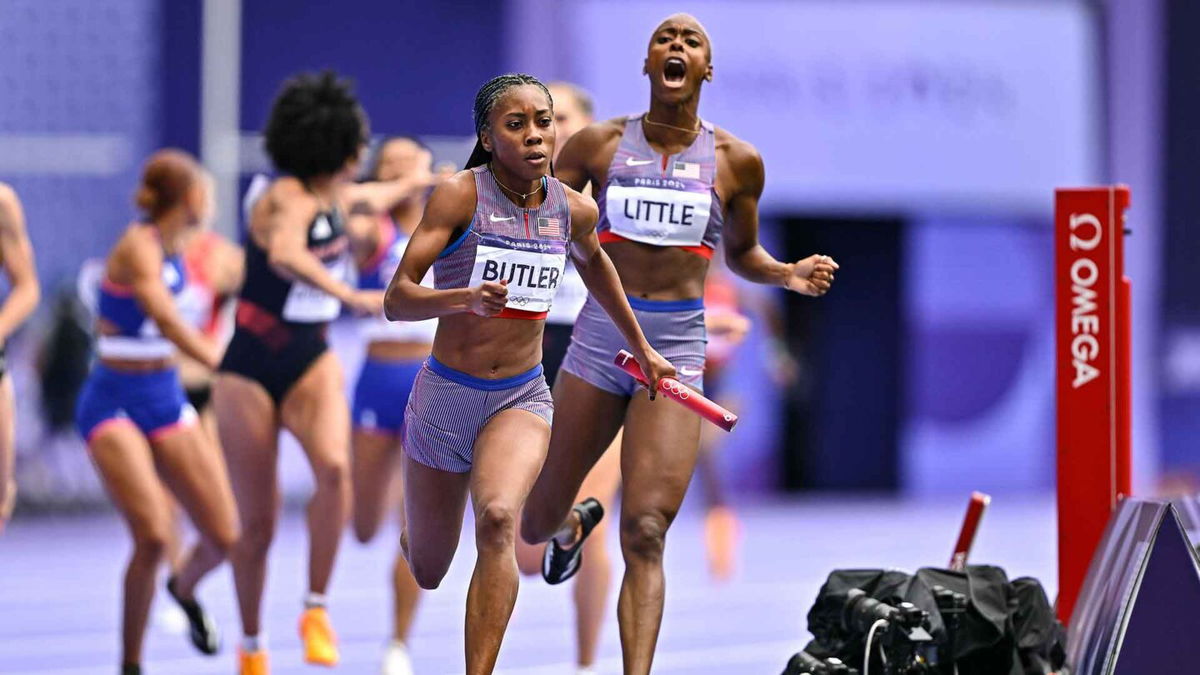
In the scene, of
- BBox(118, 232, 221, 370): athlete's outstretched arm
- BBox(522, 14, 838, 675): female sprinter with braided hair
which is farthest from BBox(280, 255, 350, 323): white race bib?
BBox(522, 14, 838, 675): female sprinter with braided hair

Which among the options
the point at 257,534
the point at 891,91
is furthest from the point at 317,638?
the point at 891,91

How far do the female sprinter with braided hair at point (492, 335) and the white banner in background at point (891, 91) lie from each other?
10.8 meters

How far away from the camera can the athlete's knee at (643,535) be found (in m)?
5.77

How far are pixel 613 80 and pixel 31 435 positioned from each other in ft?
19.7

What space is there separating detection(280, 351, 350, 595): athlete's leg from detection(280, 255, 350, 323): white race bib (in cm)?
21

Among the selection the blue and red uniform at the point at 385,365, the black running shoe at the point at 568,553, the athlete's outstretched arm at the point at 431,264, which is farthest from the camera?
the blue and red uniform at the point at 385,365

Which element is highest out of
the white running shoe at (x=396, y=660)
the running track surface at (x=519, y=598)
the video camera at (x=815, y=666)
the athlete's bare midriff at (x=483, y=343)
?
the athlete's bare midriff at (x=483, y=343)

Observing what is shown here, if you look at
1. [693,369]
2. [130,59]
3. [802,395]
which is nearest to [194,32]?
[130,59]

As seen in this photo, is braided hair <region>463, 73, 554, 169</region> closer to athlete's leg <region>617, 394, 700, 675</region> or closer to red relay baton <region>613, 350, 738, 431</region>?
red relay baton <region>613, 350, 738, 431</region>

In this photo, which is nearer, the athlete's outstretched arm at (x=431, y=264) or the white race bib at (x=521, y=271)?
the athlete's outstretched arm at (x=431, y=264)

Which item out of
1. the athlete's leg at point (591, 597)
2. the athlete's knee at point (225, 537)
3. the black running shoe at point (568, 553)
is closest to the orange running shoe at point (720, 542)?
the athlete's leg at point (591, 597)

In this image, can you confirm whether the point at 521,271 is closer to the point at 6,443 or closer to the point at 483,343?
the point at 483,343

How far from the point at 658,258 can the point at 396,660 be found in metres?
2.34

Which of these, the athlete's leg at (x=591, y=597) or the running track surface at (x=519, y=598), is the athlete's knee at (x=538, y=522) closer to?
the athlete's leg at (x=591, y=597)
